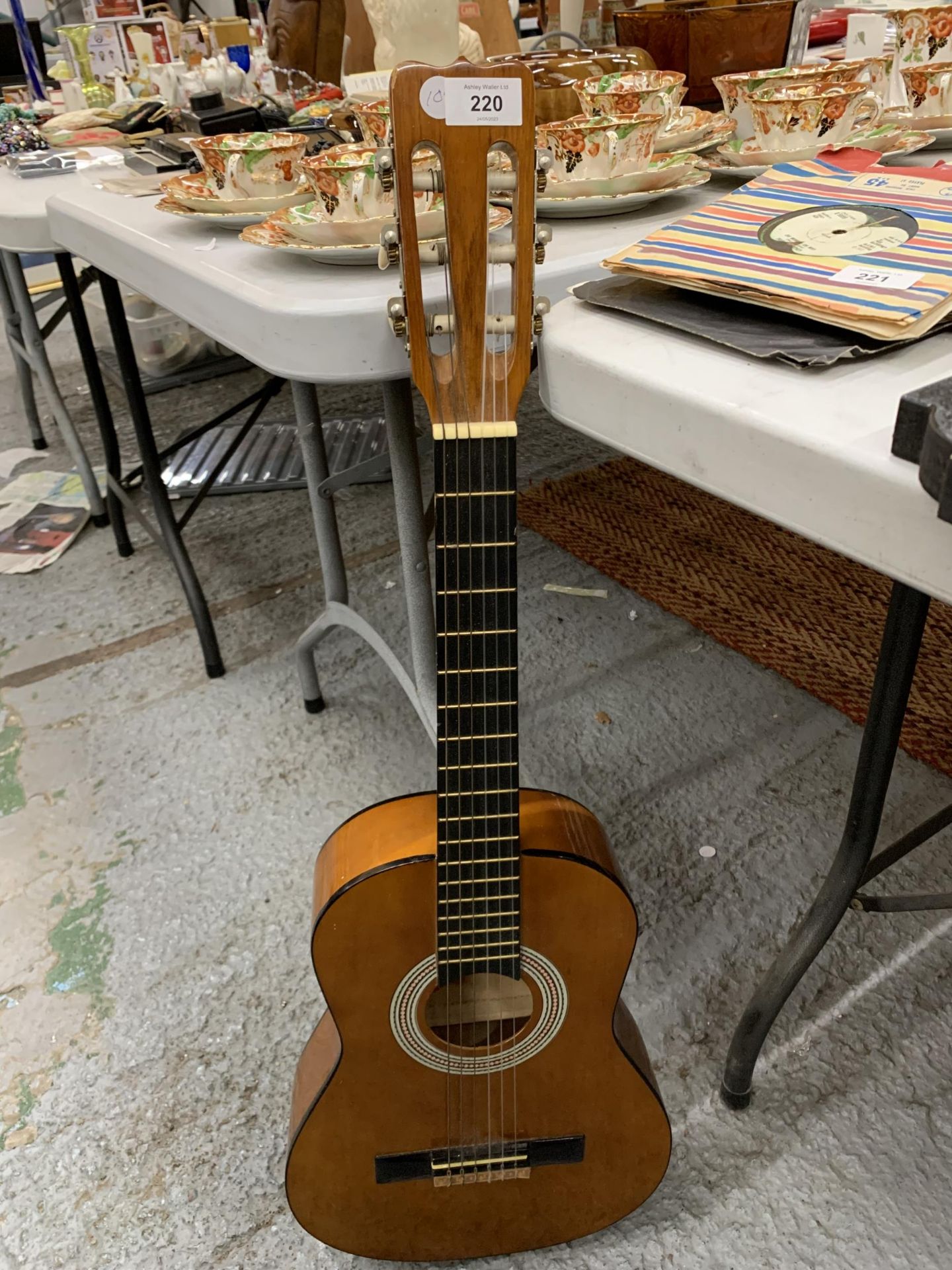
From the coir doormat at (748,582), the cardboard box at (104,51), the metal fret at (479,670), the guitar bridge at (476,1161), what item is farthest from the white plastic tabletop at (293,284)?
the cardboard box at (104,51)

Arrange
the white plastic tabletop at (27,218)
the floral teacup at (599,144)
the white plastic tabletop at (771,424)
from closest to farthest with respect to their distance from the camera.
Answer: the white plastic tabletop at (771,424)
the floral teacup at (599,144)
the white plastic tabletop at (27,218)

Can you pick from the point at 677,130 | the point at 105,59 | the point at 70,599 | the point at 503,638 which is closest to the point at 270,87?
the point at 105,59

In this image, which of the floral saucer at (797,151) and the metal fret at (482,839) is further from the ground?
the floral saucer at (797,151)

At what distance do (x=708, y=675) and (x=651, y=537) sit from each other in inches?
17.0

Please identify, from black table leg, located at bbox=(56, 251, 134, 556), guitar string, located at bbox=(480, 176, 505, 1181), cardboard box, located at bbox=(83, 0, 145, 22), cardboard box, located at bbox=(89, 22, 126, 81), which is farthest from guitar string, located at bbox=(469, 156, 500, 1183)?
cardboard box, located at bbox=(83, 0, 145, 22)

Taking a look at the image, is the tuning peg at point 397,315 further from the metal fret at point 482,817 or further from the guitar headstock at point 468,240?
the metal fret at point 482,817

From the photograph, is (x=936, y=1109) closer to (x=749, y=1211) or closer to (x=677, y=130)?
(x=749, y=1211)

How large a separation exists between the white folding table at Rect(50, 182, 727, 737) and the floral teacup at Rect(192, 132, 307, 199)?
0.16 ft

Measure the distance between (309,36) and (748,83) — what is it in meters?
1.39

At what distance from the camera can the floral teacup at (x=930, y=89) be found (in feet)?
3.27

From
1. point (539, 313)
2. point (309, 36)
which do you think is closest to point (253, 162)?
point (539, 313)

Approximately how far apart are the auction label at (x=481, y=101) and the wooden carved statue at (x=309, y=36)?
63.9 inches

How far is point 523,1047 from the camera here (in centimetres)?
74

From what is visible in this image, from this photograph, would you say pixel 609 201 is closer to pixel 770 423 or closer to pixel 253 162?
pixel 253 162
